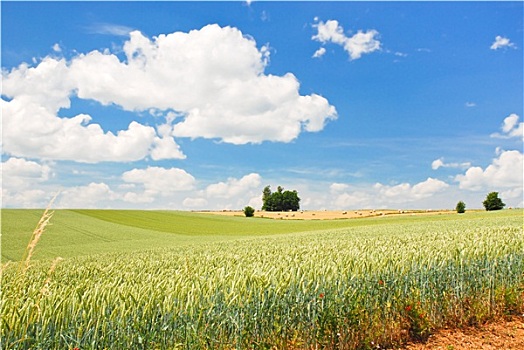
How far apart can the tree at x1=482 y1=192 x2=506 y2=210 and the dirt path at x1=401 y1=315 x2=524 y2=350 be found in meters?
82.7

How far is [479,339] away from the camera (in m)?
6.26

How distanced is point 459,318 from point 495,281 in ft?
4.13

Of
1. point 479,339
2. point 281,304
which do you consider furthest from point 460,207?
point 281,304

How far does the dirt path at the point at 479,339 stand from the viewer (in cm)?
590

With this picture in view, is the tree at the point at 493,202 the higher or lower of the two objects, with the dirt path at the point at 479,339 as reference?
higher

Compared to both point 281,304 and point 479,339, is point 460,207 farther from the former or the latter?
point 281,304

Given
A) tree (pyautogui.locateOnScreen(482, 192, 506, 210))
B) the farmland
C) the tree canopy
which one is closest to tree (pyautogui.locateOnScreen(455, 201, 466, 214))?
tree (pyautogui.locateOnScreen(482, 192, 506, 210))

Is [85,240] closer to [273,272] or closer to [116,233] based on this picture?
[116,233]

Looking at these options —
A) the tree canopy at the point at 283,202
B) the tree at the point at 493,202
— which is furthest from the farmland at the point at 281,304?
the tree canopy at the point at 283,202

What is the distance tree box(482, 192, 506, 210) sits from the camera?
77250 millimetres

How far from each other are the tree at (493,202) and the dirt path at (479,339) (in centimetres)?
8267

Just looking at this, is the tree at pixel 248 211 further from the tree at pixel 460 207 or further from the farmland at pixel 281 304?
the farmland at pixel 281 304

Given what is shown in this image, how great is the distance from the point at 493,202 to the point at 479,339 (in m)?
84.2

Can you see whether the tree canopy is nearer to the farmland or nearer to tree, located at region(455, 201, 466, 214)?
tree, located at region(455, 201, 466, 214)
